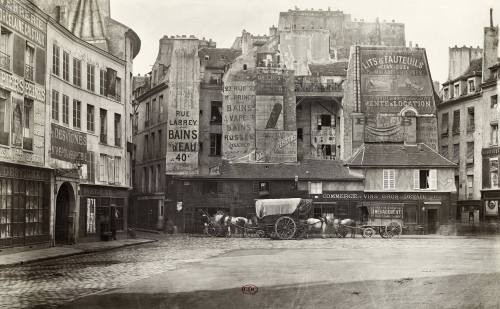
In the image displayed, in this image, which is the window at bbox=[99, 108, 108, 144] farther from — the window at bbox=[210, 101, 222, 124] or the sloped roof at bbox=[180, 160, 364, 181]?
the sloped roof at bbox=[180, 160, 364, 181]

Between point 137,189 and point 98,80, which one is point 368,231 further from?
point 98,80

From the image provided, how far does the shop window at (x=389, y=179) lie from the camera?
123 ft

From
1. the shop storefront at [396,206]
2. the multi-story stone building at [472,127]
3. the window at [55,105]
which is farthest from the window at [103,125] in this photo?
the multi-story stone building at [472,127]

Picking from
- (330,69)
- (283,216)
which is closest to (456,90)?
(330,69)

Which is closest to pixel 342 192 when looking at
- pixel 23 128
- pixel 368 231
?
pixel 368 231

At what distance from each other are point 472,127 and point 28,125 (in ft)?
91.2

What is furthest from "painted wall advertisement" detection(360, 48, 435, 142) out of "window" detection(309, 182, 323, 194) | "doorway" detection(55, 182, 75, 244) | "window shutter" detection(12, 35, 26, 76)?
"window shutter" detection(12, 35, 26, 76)

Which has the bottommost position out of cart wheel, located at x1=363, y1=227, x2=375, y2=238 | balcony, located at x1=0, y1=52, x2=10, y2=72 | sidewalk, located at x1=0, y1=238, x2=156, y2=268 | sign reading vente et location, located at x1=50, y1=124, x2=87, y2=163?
cart wheel, located at x1=363, y1=227, x2=375, y2=238

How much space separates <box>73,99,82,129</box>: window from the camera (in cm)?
2556

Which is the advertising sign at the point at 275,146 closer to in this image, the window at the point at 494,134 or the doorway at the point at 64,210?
the doorway at the point at 64,210

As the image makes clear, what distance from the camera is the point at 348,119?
30031 millimetres

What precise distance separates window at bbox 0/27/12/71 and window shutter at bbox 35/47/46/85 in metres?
2.51

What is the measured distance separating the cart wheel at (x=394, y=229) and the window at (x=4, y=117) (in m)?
21.3

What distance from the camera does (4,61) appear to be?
1822 cm
